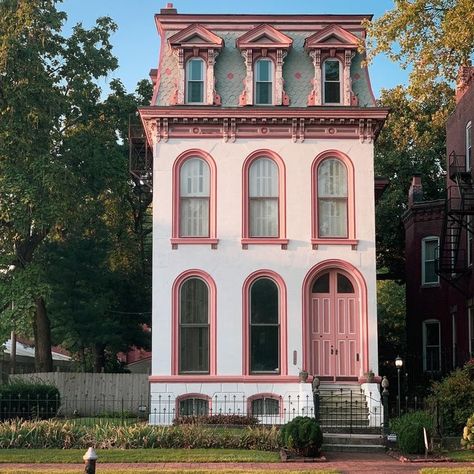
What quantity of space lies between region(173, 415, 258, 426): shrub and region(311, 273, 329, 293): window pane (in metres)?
4.56

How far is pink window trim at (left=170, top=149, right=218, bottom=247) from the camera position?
2681cm

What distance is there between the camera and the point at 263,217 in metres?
27.2

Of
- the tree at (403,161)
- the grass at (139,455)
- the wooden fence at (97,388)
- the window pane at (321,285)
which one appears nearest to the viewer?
the grass at (139,455)

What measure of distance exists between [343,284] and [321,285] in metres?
0.67

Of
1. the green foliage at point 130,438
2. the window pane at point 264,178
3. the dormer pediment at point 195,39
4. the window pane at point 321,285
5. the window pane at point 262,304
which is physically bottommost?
the green foliage at point 130,438

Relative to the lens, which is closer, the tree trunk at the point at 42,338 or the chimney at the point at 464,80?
the chimney at the point at 464,80

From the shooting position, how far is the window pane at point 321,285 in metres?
27.1

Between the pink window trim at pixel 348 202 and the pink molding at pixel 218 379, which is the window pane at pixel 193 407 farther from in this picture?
the pink window trim at pixel 348 202

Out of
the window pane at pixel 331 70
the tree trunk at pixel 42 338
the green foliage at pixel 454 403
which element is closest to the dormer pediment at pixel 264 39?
the window pane at pixel 331 70

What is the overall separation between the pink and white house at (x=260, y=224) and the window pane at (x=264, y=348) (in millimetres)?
30

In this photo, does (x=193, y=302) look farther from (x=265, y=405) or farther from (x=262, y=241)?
(x=265, y=405)

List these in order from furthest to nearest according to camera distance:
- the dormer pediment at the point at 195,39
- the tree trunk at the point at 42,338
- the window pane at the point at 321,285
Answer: the tree trunk at the point at 42,338 < the dormer pediment at the point at 195,39 < the window pane at the point at 321,285

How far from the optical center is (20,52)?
32312mm

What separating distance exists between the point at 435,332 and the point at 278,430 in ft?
50.5
